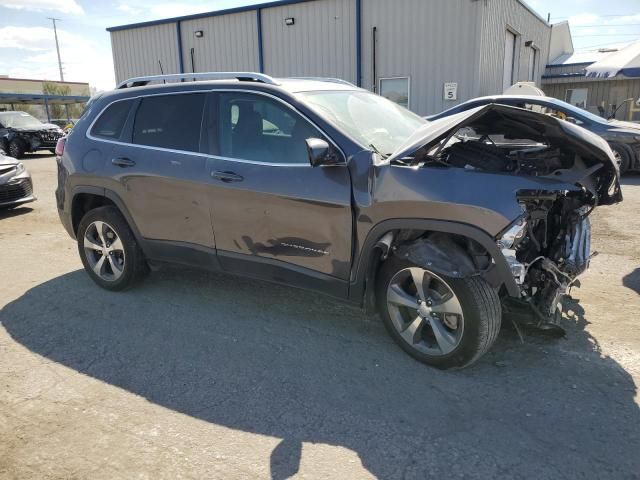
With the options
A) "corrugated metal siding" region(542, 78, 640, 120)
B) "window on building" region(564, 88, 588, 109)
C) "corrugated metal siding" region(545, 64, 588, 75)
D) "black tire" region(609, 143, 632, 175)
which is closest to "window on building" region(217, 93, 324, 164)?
"black tire" region(609, 143, 632, 175)

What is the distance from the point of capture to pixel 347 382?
321cm

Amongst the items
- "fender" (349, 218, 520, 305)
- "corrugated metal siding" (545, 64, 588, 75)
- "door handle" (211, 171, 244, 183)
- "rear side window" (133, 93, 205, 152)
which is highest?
"corrugated metal siding" (545, 64, 588, 75)

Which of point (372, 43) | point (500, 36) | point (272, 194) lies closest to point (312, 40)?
point (372, 43)

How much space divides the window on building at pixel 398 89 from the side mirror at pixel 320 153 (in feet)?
38.9

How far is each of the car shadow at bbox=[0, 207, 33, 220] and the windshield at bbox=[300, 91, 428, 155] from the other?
694 cm

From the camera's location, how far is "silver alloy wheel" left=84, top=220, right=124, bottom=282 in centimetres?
470

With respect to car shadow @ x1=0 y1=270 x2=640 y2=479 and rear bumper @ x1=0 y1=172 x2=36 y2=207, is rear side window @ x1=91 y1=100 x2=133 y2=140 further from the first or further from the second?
rear bumper @ x1=0 y1=172 x2=36 y2=207

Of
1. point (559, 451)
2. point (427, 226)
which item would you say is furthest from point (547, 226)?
point (559, 451)

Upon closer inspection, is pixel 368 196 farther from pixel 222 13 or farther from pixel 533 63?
pixel 533 63

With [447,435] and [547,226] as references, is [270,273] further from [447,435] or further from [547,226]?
[547,226]

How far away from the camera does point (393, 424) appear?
2.78 metres

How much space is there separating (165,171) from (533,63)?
20.0 metres

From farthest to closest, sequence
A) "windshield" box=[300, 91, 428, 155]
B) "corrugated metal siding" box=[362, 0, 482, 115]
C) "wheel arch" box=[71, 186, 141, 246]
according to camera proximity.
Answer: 1. "corrugated metal siding" box=[362, 0, 482, 115]
2. "wheel arch" box=[71, 186, 141, 246]
3. "windshield" box=[300, 91, 428, 155]

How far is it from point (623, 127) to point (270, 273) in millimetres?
8243
